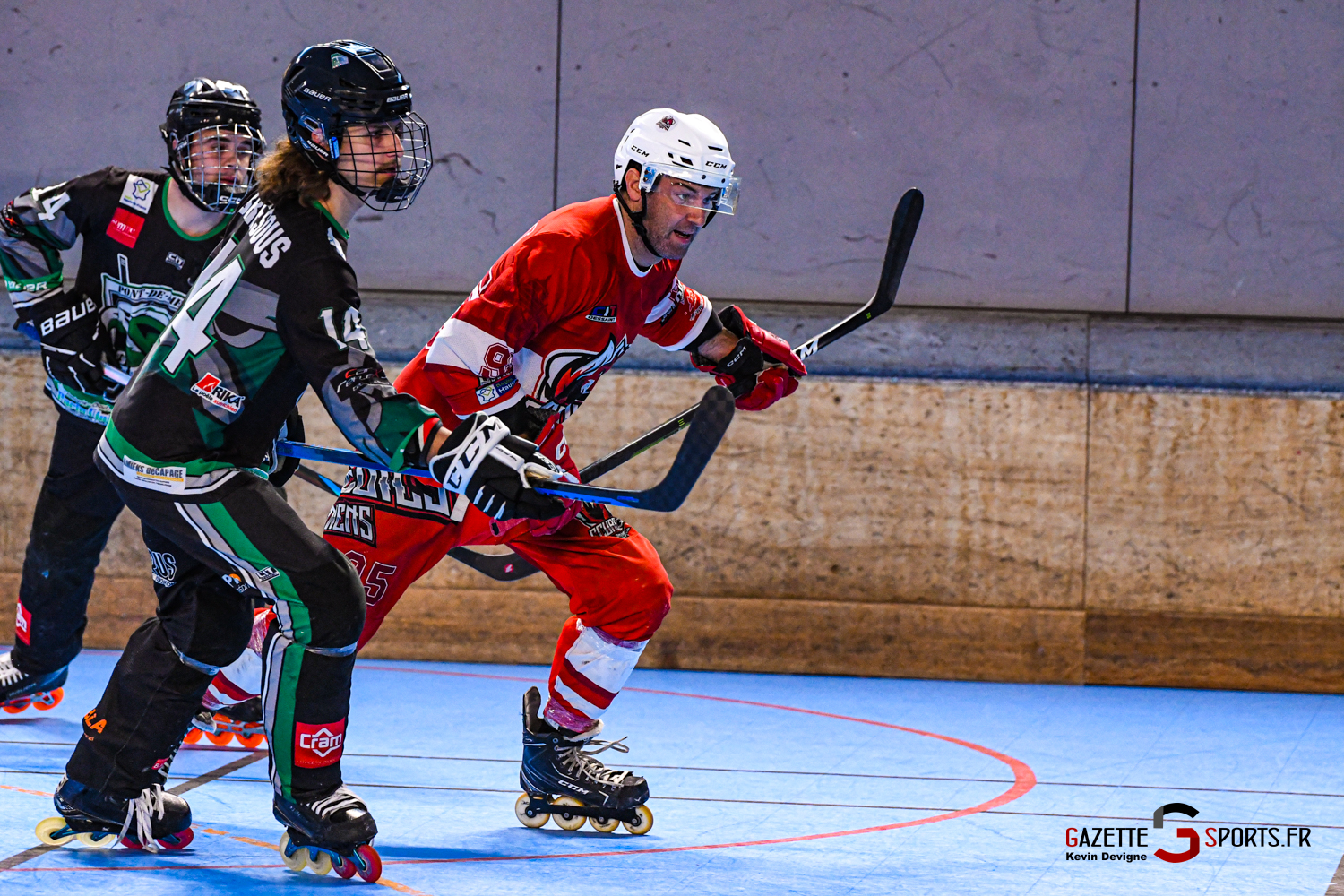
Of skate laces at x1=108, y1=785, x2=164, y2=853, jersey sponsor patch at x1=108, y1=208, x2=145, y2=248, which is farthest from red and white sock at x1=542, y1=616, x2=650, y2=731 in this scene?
jersey sponsor patch at x1=108, y1=208, x2=145, y2=248

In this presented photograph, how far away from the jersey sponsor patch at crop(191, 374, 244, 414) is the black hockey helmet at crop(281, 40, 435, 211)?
465 millimetres

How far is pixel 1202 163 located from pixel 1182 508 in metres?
1.37

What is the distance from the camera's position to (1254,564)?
235 inches

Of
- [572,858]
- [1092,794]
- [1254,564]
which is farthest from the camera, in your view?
[1254,564]

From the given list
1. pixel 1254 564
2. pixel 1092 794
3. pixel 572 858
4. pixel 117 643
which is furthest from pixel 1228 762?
pixel 117 643

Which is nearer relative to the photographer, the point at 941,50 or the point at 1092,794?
the point at 1092,794

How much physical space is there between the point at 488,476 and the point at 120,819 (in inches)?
46.8

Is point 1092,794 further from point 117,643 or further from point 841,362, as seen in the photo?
point 117,643

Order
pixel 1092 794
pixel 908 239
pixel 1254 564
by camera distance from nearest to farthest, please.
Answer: pixel 1092 794, pixel 908 239, pixel 1254 564

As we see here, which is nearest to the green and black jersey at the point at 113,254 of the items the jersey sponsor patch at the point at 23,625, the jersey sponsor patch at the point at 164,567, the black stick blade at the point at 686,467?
the jersey sponsor patch at the point at 23,625

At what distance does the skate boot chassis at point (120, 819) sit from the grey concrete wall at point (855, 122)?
3.30 meters

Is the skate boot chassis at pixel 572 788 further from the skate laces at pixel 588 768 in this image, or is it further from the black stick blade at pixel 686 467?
the black stick blade at pixel 686 467

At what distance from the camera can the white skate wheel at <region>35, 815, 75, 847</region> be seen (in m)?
3.31

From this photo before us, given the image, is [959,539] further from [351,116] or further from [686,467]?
[351,116]
